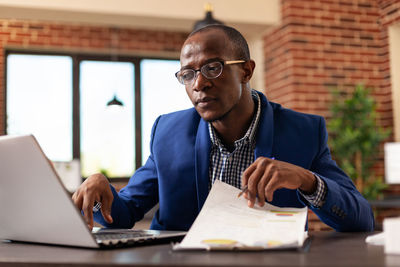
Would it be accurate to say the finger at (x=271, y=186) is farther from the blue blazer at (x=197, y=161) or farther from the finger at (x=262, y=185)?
the blue blazer at (x=197, y=161)

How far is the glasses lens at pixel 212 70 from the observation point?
1.36 meters

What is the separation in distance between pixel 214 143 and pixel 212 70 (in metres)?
0.22

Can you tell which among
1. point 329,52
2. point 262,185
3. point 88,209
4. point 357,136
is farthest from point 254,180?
point 329,52

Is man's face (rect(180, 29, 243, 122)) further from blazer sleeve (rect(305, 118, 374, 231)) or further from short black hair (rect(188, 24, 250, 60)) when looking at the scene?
blazer sleeve (rect(305, 118, 374, 231))

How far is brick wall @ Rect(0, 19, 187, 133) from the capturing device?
21.4 ft

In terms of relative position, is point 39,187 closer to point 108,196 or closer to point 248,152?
point 108,196

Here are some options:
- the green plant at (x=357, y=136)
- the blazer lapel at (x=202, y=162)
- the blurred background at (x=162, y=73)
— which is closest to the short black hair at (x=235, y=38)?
the blazer lapel at (x=202, y=162)

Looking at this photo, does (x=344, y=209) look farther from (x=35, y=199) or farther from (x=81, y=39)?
(x=81, y=39)

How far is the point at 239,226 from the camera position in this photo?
2.85 ft

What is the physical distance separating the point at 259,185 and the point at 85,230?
33 cm

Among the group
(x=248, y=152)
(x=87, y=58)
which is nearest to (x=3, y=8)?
(x=87, y=58)

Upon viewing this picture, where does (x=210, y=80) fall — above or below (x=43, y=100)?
below

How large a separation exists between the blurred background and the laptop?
127 inches

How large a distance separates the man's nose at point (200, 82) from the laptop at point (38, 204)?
0.49m
